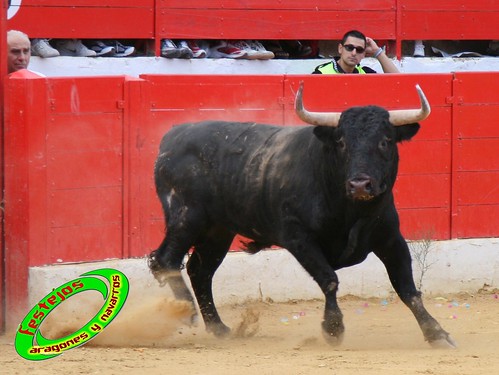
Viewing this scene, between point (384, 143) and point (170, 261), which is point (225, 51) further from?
point (384, 143)

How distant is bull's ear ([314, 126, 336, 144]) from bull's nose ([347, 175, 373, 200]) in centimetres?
43

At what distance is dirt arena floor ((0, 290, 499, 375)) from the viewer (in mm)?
5965

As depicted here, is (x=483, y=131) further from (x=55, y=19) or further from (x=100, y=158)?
(x=55, y=19)

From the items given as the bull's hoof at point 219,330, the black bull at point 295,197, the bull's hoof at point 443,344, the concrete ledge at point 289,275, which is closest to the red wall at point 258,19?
the concrete ledge at point 289,275

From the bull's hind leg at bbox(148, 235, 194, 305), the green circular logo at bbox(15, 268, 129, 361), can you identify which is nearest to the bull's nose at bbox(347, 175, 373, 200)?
the green circular logo at bbox(15, 268, 129, 361)

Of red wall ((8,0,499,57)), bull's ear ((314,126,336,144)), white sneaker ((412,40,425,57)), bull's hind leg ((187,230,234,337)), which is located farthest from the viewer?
white sneaker ((412,40,425,57))

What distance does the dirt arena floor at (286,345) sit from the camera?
596 cm

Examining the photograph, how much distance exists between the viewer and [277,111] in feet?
28.3

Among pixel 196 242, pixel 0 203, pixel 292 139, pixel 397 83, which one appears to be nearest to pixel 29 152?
pixel 0 203

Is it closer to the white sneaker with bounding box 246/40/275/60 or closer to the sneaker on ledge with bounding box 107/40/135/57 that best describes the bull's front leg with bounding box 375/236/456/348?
the sneaker on ledge with bounding box 107/40/135/57

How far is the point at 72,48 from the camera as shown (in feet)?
34.4

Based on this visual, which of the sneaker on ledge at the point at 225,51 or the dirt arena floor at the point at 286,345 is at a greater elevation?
the sneaker on ledge at the point at 225,51

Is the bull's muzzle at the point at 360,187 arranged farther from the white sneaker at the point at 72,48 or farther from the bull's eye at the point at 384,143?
the white sneaker at the point at 72,48

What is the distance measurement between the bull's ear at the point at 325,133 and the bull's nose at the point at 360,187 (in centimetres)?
43
